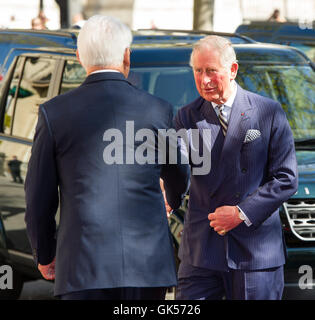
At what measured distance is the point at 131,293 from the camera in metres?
3.80

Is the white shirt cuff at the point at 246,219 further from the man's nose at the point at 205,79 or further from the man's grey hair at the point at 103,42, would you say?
the man's grey hair at the point at 103,42


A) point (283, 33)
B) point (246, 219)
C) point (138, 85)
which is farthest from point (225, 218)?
point (283, 33)

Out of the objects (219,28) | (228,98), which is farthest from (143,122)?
(219,28)

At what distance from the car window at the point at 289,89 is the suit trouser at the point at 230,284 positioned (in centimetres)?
190

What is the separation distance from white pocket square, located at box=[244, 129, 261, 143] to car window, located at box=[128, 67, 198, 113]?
1706 millimetres

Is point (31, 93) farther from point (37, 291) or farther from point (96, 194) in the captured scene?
point (96, 194)

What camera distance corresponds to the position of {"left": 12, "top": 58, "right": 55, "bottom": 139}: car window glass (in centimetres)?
661

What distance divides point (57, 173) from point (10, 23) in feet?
95.1

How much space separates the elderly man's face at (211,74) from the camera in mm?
4512

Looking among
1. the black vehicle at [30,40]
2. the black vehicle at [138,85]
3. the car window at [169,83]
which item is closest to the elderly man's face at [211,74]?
the black vehicle at [138,85]

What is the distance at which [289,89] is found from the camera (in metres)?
6.55

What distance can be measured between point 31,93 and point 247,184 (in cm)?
272

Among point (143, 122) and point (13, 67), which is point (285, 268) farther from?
point (13, 67)

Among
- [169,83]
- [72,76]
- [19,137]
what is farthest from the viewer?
[19,137]
